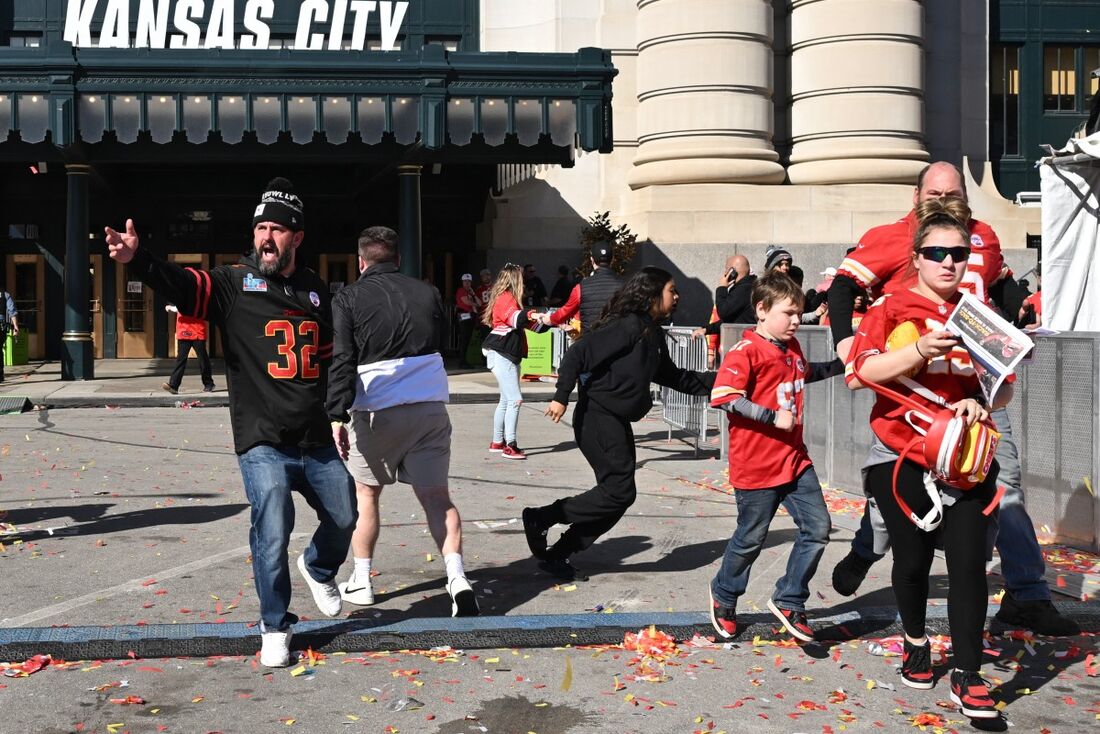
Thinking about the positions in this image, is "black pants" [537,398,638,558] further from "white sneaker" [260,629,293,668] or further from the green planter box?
the green planter box

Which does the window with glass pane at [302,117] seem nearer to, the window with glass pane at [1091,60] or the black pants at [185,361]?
the black pants at [185,361]

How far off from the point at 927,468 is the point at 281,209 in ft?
9.39

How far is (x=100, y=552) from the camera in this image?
8.14 metres

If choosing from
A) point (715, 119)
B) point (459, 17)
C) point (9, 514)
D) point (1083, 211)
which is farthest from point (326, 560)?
point (459, 17)

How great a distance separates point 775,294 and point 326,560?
240cm

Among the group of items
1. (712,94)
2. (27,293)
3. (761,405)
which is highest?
(712,94)

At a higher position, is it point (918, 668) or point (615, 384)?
point (615, 384)

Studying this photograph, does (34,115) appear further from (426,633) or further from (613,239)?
(426,633)

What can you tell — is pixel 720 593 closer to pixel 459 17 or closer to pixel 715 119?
pixel 715 119

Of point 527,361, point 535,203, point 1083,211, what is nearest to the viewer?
point 1083,211

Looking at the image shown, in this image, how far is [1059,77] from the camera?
31.9 m

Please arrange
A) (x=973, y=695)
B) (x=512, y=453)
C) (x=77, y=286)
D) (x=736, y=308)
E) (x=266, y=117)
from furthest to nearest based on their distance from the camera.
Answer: (x=77, y=286) → (x=266, y=117) → (x=512, y=453) → (x=736, y=308) → (x=973, y=695)

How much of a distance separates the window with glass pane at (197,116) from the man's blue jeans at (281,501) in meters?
16.4

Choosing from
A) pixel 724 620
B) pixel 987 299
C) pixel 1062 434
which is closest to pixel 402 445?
pixel 724 620
